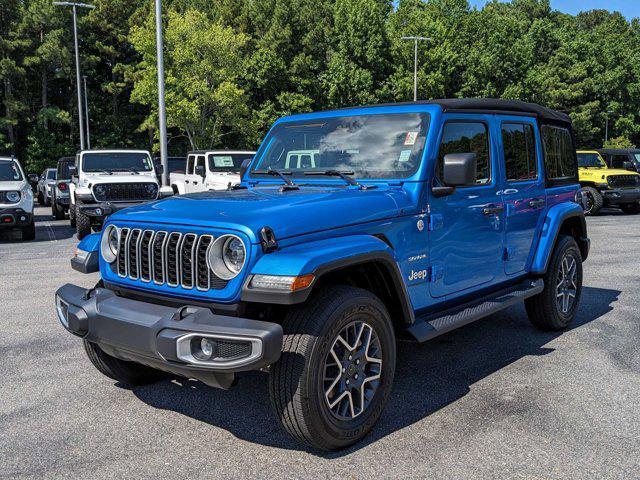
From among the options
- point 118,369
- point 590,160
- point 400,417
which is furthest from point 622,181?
point 118,369

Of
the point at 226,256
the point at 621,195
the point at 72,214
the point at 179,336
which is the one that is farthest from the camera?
the point at 621,195

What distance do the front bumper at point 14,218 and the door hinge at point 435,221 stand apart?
37.2ft

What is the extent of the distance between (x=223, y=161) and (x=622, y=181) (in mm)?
11390

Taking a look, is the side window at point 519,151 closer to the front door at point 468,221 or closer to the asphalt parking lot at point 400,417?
the front door at point 468,221

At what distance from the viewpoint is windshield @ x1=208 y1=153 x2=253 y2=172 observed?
1702 centimetres

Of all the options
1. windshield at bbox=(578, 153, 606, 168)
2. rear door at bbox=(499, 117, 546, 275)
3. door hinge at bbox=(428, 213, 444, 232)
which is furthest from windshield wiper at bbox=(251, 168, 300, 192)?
windshield at bbox=(578, 153, 606, 168)

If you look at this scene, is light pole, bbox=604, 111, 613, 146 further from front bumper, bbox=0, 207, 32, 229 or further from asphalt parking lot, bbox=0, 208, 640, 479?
asphalt parking lot, bbox=0, 208, 640, 479

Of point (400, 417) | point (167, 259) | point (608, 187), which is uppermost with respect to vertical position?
point (167, 259)

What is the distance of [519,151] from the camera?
5.51m

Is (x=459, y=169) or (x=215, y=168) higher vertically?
(x=215, y=168)

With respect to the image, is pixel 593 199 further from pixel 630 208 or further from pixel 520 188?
pixel 520 188

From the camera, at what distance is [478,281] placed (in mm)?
4902

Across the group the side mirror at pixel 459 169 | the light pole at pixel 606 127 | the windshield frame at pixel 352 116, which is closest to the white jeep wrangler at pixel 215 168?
the windshield frame at pixel 352 116

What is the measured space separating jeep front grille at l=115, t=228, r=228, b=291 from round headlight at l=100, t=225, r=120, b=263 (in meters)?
0.09
